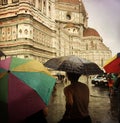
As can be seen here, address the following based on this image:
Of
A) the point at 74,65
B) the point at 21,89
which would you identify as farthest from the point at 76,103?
the point at 21,89

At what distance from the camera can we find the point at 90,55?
2616 inches

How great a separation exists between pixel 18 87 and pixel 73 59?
2.02 metres

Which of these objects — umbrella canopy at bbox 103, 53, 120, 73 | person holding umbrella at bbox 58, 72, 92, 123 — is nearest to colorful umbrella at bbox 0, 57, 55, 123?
person holding umbrella at bbox 58, 72, 92, 123

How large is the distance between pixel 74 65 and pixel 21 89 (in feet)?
6.20

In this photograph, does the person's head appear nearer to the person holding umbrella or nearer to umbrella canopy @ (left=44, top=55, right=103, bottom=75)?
the person holding umbrella

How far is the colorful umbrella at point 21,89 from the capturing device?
3193 mm

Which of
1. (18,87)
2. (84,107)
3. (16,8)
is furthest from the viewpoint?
(16,8)

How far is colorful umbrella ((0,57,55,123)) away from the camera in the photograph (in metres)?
3.19

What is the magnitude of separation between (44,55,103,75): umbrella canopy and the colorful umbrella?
1.33m

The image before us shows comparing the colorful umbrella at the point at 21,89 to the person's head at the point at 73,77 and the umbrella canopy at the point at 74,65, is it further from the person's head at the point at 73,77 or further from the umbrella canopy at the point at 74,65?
the umbrella canopy at the point at 74,65

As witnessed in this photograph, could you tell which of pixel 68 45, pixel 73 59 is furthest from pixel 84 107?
pixel 68 45

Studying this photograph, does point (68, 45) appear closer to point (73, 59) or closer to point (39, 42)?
point (39, 42)

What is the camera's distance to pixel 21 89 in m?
3.31

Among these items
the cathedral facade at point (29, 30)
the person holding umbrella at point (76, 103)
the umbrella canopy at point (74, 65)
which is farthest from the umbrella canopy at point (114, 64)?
the cathedral facade at point (29, 30)
